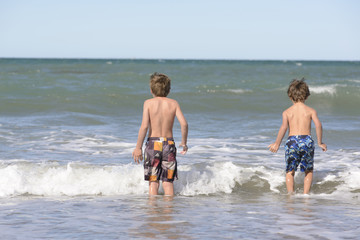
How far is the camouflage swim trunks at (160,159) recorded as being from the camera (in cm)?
541

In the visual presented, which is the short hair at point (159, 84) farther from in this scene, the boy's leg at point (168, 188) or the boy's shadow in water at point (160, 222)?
the boy's shadow in water at point (160, 222)

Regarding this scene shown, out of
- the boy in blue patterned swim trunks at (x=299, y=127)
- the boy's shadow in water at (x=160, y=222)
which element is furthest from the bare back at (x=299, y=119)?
the boy's shadow in water at (x=160, y=222)

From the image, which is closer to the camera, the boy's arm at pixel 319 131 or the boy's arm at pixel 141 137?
the boy's arm at pixel 141 137

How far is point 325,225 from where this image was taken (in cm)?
450

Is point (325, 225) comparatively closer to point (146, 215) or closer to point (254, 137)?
point (146, 215)

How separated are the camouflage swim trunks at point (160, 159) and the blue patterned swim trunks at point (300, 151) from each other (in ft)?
4.51

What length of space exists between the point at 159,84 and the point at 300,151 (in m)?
1.78

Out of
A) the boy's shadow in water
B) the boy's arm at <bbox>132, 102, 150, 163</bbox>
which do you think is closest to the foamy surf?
the boy's shadow in water

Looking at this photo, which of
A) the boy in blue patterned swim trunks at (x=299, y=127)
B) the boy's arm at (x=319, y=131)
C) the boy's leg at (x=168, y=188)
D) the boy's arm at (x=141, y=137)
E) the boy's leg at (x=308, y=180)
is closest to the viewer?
the boy's arm at (x=141, y=137)

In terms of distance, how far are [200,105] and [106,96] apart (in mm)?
3196

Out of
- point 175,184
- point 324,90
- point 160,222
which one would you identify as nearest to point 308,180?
point 175,184

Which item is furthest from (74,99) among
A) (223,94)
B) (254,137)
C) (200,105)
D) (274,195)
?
(274,195)

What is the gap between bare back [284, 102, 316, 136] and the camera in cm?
589

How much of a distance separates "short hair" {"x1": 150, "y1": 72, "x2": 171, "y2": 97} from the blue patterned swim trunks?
1563 millimetres
